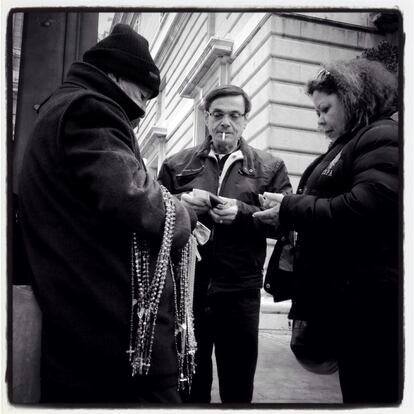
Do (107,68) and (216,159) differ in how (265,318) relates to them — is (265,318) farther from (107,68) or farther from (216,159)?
(107,68)

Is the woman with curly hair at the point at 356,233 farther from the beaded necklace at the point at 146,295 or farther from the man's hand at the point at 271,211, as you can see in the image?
the beaded necklace at the point at 146,295

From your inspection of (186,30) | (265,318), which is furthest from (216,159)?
(186,30)

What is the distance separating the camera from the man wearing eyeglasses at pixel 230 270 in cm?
206

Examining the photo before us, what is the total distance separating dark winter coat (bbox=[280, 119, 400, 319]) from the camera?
57.2 inches

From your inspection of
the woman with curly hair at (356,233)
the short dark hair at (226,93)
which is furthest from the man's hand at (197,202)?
the short dark hair at (226,93)

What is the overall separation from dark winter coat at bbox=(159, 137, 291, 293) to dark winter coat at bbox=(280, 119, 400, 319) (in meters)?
0.43

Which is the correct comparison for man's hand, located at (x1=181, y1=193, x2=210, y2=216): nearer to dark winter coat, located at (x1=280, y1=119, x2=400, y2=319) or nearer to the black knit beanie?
dark winter coat, located at (x1=280, y1=119, x2=400, y2=319)

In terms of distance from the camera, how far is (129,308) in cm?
126

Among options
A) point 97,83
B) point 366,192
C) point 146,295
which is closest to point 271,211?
point 366,192

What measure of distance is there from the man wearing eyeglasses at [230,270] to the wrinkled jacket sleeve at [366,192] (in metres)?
0.50

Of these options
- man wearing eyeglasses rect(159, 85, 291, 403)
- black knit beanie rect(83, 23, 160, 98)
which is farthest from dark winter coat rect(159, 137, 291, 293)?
black knit beanie rect(83, 23, 160, 98)

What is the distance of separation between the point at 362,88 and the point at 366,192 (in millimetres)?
435

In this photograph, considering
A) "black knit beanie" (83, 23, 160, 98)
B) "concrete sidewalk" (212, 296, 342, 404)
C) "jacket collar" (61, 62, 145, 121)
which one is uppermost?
"black knit beanie" (83, 23, 160, 98)
